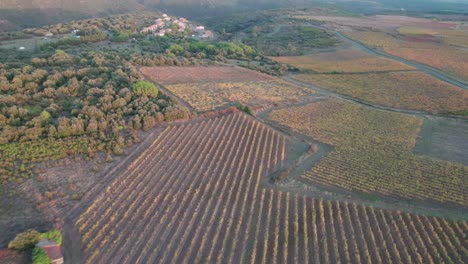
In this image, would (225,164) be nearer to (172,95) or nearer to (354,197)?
(354,197)

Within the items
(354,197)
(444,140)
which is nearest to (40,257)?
(354,197)

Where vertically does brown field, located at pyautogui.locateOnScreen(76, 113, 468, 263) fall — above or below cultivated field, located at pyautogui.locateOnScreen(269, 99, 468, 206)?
below

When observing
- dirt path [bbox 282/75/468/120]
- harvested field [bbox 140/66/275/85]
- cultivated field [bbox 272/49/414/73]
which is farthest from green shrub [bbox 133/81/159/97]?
cultivated field [bbox 272/49/414/73]

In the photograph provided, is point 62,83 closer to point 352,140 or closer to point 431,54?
point 352,140

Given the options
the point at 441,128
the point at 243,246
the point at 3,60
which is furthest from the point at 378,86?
the point at 3,60

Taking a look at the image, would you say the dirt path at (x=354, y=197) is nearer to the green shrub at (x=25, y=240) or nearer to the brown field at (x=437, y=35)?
the green shrub at (x=25, y=240)

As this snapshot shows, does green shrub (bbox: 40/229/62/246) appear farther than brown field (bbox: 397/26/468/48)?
No

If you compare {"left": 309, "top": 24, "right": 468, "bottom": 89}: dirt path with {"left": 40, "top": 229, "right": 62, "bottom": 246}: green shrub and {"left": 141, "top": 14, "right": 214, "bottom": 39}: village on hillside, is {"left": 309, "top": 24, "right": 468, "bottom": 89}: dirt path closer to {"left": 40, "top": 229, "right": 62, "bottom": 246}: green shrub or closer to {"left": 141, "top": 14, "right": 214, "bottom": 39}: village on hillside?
{"left": 141, "top": 14, "right": 214, "bottom": 39}: village on hillside
